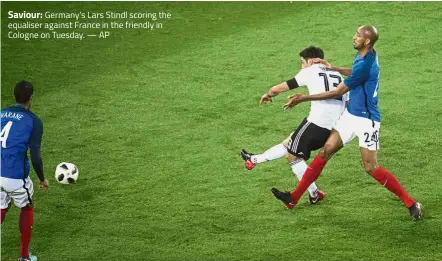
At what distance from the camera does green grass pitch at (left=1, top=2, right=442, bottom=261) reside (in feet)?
30.1

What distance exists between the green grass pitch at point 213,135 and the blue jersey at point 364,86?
1.11m

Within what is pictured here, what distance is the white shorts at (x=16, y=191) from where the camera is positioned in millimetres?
8609

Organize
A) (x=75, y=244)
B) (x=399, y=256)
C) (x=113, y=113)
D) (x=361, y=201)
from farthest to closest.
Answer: (x=113, y=113), (x=361, y=201), (x=75, y=244), (x=399, y=256)

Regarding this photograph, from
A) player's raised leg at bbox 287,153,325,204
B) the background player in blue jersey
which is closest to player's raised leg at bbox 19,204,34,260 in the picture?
the background player in blue jersey

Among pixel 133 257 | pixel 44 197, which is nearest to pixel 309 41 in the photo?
pixel 44 197

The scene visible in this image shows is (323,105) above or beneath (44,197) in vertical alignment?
above

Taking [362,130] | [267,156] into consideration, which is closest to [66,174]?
[267,156]

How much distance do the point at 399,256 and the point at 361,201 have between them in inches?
56.1

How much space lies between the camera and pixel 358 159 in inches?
440

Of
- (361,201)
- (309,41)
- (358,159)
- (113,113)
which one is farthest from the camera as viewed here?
(309,41)

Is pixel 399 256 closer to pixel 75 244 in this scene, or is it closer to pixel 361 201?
pixel 361 201

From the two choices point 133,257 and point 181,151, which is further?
point 181,151

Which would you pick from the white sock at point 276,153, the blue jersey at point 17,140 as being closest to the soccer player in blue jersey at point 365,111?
the white sock at point 276,153

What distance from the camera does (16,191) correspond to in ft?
28.4
